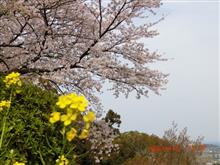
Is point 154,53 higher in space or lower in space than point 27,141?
higher

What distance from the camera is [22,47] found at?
411 inches

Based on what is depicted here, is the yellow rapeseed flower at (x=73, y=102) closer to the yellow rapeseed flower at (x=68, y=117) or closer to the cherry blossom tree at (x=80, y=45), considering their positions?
the yellow rapeseed flower at (x=68, y=117)

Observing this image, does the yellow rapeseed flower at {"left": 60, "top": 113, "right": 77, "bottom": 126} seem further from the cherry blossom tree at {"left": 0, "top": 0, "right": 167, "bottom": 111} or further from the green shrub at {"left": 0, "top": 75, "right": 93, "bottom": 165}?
the cherry blossom tree at {"left": 0, "top": 0, "right": 167, "bottom": 111}

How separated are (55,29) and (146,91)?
7.88ft

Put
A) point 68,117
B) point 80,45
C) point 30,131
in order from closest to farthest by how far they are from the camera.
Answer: point 68,117, point 30,131, point 80,45

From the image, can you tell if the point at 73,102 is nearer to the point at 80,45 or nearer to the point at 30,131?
the point at 30,131

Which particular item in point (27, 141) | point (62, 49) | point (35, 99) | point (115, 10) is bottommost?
point (27, 141)

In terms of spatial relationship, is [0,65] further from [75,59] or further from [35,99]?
[35,99]

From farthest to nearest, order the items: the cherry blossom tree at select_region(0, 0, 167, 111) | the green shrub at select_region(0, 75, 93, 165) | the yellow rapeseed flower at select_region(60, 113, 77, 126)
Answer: the cherry blossom tree at select_region(0, 0, 167, 111) → the green shrub at select_region(0, 75, 93, 165) → the yellow rapeseed flower at select_region(60, 113, 77, 126)

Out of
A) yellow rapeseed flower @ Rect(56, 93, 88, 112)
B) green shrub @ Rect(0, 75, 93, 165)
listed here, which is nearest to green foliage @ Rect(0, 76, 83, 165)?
green shrub @ Rect(0, 75, 93, 165)

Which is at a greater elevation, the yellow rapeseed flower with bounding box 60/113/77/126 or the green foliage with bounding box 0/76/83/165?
the green foliage with bounding box 0/76/83/165

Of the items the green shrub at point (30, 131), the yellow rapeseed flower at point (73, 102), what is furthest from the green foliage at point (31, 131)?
the yellow rapeseed flower at point (73, 102)

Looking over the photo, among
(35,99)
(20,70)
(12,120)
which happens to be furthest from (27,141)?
(20,70)

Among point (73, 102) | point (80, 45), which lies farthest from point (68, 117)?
point (80, 45)
